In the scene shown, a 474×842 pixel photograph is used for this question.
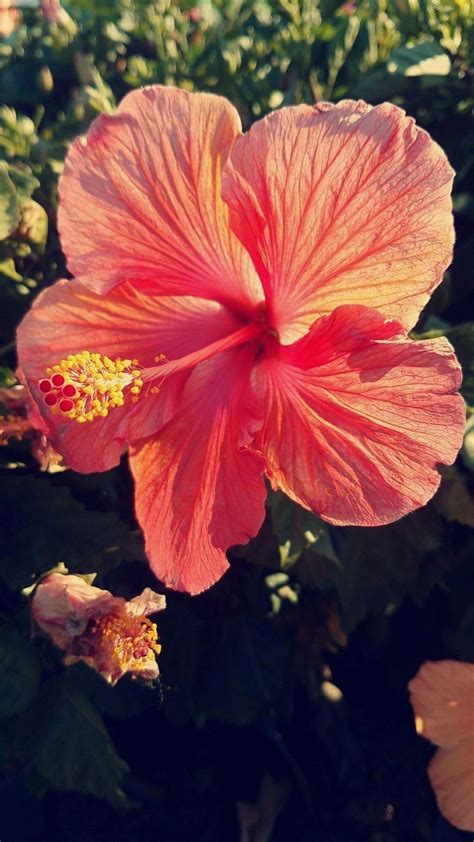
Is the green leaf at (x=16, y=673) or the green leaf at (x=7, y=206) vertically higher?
the green leaf at (x=7, y=206)

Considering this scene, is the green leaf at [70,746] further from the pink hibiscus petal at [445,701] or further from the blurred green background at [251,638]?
the pink hibiscus petal at [445,701]

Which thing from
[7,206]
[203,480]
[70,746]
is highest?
[7,206]

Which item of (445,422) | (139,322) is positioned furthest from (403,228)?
(139,322)

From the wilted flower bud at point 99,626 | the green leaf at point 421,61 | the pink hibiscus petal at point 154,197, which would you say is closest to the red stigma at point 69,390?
the pink hibiscus petal at point 154,197

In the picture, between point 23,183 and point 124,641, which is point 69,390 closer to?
point 124,641

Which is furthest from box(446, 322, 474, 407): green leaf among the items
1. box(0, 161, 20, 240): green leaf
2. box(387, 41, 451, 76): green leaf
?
box(0, 161, 20, 240): green leaf

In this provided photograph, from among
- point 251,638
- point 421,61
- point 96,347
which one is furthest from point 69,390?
point 421,61
